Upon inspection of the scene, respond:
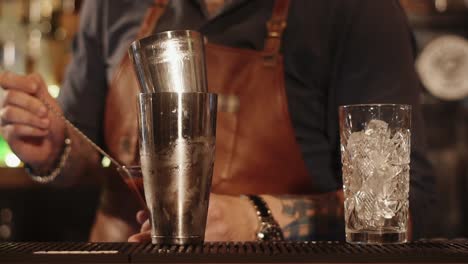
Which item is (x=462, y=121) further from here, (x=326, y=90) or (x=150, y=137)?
(x=150, y=137)

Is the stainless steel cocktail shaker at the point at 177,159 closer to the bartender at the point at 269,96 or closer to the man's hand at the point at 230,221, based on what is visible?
the man's hand at the point at 230,221

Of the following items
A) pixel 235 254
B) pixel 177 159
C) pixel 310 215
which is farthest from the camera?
pixel 310 215

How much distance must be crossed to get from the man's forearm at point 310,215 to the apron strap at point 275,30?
32cm

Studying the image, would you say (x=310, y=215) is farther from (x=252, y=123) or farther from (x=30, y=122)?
(x=30, y=122)

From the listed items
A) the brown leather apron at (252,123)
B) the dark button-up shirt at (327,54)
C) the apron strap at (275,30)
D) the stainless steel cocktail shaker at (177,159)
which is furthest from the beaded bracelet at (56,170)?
the stainless steel cocktail shaker at (177,159)

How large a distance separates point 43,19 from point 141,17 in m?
1.40

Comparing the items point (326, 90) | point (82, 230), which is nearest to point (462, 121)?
point (82, 230)

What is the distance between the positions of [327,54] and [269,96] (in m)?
0.14

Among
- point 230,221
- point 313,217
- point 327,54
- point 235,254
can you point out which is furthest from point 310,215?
point 235,254

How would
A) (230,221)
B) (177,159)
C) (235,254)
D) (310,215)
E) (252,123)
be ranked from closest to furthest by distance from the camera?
(235,254)
(177,159)
(230,221)
(310,215)
(252,123)

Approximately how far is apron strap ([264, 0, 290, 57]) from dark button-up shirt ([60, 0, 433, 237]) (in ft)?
0.07

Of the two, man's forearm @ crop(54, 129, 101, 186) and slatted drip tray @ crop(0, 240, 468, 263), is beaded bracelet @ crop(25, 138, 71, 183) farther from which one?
slatted drip tray @ crop(0, 240, 468, 263)

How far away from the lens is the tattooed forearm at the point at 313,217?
50.4 inches

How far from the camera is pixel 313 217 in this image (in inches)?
51.6
